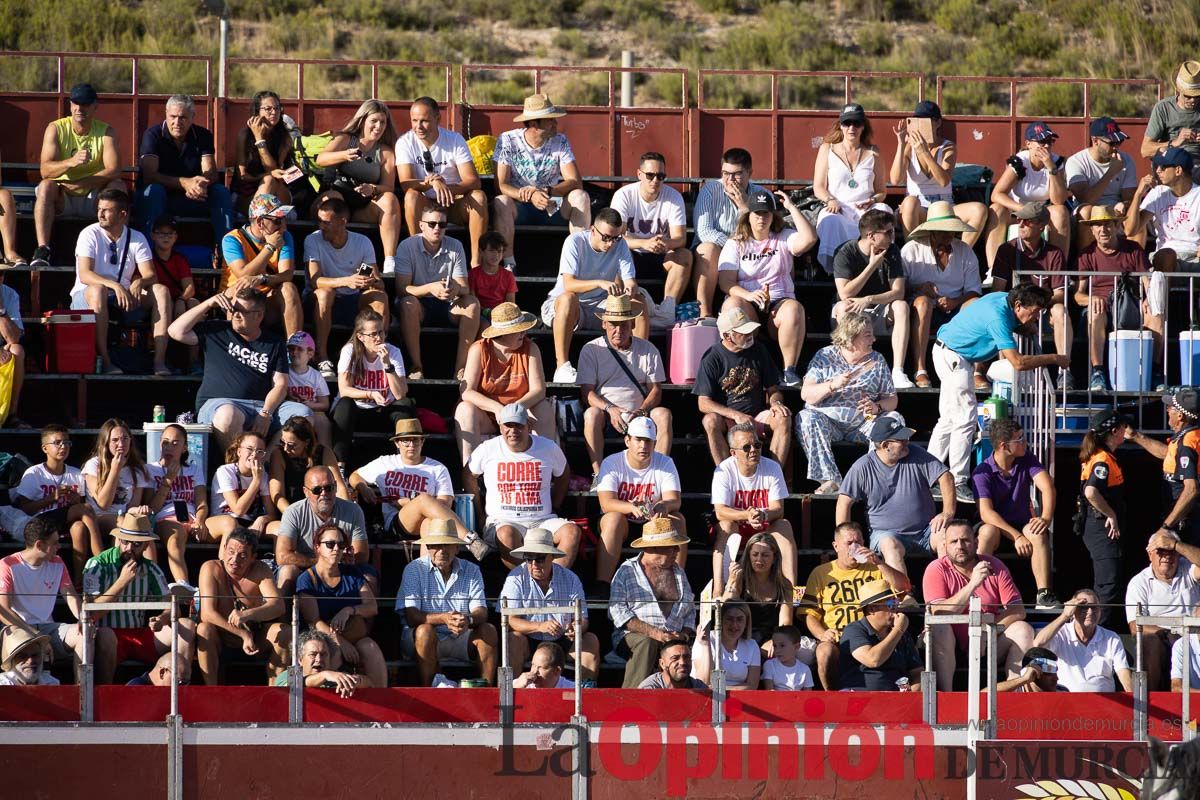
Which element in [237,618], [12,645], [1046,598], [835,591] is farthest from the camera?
[1046,598]

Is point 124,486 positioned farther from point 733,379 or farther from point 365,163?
A: point 733,379

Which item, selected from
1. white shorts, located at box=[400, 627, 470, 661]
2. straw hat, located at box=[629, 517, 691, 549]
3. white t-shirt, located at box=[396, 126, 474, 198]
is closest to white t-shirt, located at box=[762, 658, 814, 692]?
straw hat, located at box=[629, 517, 691, 549]

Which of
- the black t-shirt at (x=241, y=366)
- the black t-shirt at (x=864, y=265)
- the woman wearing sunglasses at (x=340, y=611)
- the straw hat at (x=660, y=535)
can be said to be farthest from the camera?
the black t-shirt at (x=864, y=265)

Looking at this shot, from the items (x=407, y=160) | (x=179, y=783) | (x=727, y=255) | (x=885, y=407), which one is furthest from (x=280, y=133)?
(x=179, y=783)

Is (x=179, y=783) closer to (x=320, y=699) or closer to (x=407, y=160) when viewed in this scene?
(x=320, y=699)

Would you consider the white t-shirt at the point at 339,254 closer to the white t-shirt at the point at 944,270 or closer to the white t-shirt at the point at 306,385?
the white t-shirt at the point at 306,385

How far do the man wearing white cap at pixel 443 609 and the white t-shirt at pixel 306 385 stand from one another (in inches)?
76.6

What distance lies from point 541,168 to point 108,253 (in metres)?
3.59

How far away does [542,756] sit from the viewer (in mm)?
10766

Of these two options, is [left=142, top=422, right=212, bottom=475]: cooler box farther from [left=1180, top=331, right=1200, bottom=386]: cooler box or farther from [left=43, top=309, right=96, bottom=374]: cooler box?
[left=1180, top=331, right=1200, bottom=386]: cooler box

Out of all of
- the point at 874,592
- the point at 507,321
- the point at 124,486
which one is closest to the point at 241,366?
the point at 124,486

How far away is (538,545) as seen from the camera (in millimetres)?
11938

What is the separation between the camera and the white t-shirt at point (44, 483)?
12750 millimetres

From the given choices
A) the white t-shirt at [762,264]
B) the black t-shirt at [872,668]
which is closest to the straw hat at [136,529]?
the black t-shirt at [872,668]
